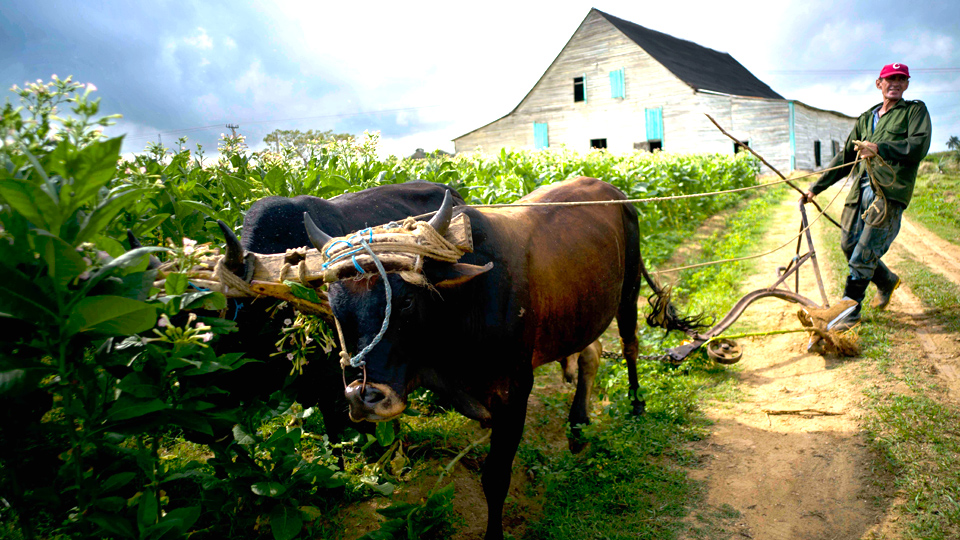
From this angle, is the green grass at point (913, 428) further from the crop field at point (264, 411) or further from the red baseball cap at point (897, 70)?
the red baseball cap at point (897, 70)

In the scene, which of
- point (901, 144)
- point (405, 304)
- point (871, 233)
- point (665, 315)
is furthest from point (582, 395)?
point (901, 144)

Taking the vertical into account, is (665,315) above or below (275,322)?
below

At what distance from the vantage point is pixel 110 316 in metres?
1.70

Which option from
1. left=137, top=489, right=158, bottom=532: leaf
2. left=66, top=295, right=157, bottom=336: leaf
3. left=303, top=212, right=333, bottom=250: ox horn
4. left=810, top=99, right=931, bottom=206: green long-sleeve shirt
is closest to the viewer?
left=66, top=295, right=157, bottom=336: leaf

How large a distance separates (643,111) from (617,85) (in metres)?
1.91

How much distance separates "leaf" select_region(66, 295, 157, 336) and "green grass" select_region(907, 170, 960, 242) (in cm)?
1239

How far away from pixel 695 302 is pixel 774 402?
10.2 ft

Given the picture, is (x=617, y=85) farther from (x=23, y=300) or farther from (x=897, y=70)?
(x=23, y=300)

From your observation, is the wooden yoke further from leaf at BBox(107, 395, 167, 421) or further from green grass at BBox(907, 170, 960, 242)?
green grass at BBox(907, 170, 960, 242)

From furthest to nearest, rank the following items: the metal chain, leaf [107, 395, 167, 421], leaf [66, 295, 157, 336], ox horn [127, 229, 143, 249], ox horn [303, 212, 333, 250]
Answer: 1. the metal chain
2. ox horn [303, 212, 333, 250]
3. ox horn [127, 229, 143, 249]
4. leaf [107, 395, 167, 421]
5. leaf [66, 295, 157, 336]

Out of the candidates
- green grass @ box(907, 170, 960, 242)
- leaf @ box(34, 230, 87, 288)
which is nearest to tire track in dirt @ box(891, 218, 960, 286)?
green grass @ box(907, 170, 960, 242)

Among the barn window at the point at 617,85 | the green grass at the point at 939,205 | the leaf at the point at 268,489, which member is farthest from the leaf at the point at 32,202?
the barn window at the point at 617,85

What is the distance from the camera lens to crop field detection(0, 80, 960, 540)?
171cm

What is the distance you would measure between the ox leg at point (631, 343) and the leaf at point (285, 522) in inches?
132
